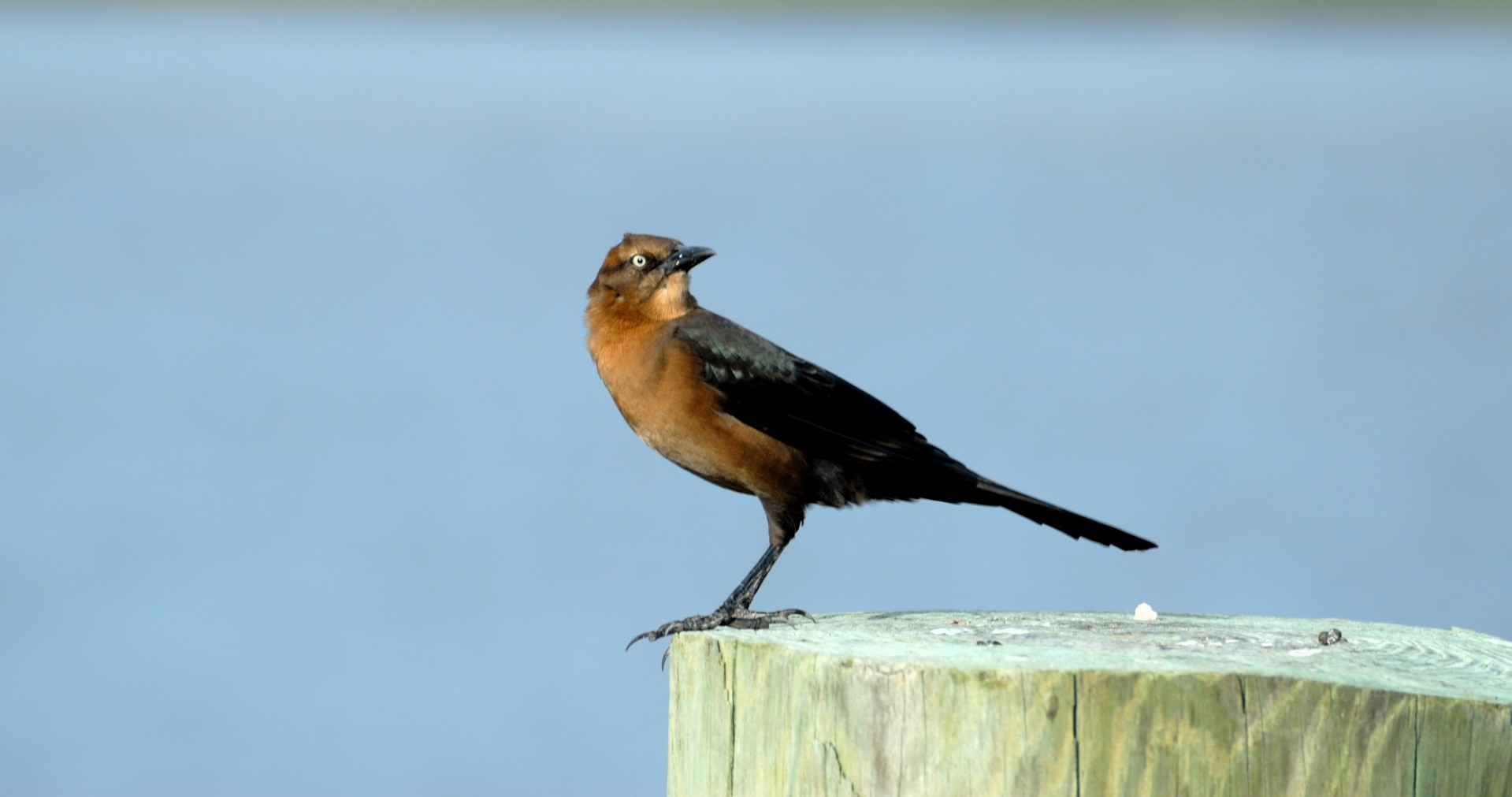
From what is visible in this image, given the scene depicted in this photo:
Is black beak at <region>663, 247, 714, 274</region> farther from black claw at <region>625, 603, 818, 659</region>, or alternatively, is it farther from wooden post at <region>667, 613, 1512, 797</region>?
wooden post at <region>667, 613, 1512, 797</region>

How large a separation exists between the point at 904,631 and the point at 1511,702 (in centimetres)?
101

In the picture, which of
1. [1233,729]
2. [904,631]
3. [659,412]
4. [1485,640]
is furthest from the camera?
[659,412]

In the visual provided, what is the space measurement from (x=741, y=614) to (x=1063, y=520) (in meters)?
0.88

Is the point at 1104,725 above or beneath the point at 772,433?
beneath

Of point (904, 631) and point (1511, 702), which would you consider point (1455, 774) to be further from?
point (904, 631)

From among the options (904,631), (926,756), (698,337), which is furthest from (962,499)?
(926,756)

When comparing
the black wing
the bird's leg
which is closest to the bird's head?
the black wing

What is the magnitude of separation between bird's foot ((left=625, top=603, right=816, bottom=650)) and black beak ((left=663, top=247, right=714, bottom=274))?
1015 millimetres

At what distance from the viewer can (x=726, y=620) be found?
11.2ft

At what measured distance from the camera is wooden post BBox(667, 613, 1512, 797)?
2.08 metres

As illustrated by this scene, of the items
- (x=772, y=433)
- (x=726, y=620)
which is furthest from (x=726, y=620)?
(x=772, y=433)

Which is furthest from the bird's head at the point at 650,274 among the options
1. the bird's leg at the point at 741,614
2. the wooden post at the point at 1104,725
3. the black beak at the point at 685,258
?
the wooden post at the point at 1104,725

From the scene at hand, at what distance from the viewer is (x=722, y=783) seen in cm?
248

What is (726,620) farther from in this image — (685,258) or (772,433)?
(685,258)
